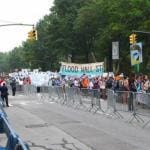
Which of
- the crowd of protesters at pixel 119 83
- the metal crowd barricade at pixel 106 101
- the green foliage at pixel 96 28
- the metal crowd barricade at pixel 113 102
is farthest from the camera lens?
the green foliage at pixel 96 28

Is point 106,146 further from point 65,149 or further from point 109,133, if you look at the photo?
point 109,133

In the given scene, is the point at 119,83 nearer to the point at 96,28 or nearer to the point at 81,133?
the point at 81,133

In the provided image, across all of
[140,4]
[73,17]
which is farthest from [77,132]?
[73,17]

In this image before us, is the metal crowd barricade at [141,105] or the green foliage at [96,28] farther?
the green foliage at [96,28]

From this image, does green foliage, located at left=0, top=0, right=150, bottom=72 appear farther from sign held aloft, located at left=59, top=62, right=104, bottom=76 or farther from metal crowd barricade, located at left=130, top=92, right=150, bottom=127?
metal crowd barricade, located at left=130, top=92, right=150, bottom=127

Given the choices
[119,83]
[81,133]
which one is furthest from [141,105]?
[119,83]

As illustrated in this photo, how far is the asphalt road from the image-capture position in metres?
13.1

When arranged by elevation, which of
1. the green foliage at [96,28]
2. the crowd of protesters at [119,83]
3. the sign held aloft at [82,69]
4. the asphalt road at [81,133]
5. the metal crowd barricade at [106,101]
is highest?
the green foliage at [96,28]

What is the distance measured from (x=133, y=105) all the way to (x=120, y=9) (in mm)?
47764

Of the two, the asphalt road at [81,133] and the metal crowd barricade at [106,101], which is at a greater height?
the metal crowd barricade at [106,101]

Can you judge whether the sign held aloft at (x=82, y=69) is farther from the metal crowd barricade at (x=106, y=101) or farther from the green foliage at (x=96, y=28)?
the green foliage at (x=96, y=28)

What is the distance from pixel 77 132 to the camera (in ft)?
52.2

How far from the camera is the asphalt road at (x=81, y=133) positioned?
13.1m

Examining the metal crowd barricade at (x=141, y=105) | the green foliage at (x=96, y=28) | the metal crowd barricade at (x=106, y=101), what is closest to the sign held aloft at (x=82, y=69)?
the metal crowd barricade at (x=106, y=101)
